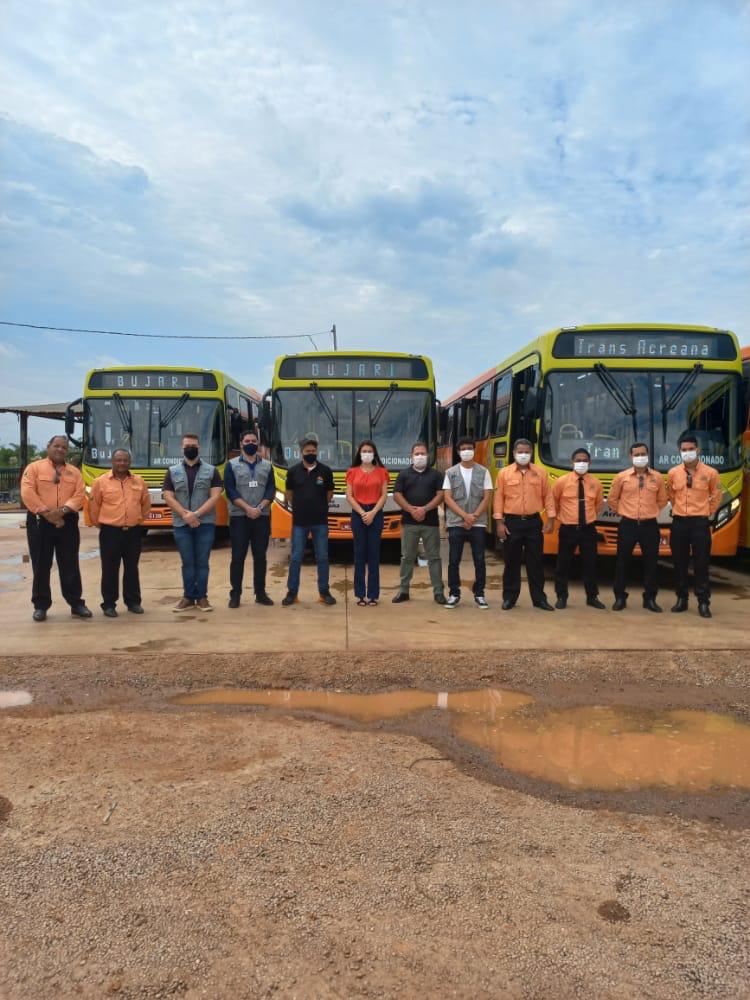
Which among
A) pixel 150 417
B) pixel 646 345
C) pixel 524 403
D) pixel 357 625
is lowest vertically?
pixel 357 625

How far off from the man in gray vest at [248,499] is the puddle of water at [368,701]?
2.75 m

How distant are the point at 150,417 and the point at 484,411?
5.52m

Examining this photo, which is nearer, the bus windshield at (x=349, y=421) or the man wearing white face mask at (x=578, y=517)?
the man wearing white face mask at (x=578, y=517)

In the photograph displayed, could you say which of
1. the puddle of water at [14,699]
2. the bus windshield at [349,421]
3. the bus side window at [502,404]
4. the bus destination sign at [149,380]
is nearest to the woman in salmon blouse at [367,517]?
the bus windshield at [349,421]

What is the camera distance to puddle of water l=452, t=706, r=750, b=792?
12.5ft

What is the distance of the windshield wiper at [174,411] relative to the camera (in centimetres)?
1231

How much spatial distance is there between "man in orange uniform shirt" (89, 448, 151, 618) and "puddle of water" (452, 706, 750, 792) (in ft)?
13.9

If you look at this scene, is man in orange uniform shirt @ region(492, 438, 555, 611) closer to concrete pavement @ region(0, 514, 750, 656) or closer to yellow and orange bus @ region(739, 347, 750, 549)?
concrete pavement @ region(0, 514, 750, 656)

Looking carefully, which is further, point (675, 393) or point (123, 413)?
point (123, 413)

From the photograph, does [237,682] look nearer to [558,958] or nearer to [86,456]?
[558,958]

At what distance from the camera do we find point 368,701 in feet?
16.4

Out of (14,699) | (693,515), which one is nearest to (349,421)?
(693,515)

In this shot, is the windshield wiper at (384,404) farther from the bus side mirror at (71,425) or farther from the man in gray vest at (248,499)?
the bus side mirror at (71,425)

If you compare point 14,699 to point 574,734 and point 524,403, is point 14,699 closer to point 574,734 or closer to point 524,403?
point 574,734
